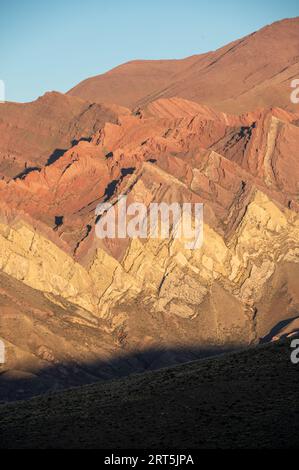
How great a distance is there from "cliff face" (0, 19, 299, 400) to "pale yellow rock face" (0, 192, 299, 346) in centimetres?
18

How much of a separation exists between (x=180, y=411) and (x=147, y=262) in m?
107

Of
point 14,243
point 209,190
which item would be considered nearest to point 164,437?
point 14,243

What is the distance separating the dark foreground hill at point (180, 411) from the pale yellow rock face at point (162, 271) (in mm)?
87931

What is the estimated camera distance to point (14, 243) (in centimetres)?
16538

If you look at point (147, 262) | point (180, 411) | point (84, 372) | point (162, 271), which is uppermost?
point (147, 262)

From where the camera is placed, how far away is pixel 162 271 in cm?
16900

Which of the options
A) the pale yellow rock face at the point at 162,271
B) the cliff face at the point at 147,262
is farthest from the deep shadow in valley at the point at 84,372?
the pale yellow rock face at the point at 162,271

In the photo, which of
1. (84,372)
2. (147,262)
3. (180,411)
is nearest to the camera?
(180,411)

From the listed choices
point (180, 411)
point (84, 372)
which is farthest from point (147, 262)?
point (180, 411)

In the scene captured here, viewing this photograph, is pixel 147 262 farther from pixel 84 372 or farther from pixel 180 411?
pixel 180 411

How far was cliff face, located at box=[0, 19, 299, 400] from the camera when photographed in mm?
147625

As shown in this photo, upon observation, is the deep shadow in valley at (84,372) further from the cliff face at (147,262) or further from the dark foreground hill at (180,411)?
the dark foreground hill at (180,411)

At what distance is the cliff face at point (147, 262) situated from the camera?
14762 cm

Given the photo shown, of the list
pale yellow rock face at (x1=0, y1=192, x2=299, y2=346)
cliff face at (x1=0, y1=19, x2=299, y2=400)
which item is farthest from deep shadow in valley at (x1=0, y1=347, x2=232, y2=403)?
pale yellow rock face at (x1=0, y1=192, x2=299, y2=346)
